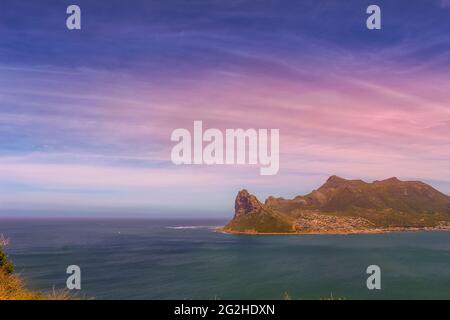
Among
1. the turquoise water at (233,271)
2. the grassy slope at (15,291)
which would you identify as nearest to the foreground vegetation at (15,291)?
the grassy slope at (15,291)

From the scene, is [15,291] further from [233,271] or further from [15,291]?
[233,271]

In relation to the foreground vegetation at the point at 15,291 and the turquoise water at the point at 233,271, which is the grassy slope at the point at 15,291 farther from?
the turquoise water at the point at 233,271

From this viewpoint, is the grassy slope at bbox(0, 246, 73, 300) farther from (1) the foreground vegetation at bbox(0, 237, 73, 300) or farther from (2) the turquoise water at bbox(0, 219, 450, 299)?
(2) the turquoise water at bbox(0, 219, 450, 299)

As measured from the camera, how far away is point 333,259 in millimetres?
148625

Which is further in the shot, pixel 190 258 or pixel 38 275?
pixel 190 258

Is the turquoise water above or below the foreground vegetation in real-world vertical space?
below

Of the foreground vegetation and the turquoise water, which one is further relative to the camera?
the turquoise water

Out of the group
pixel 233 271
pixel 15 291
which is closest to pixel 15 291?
pixel 15 291

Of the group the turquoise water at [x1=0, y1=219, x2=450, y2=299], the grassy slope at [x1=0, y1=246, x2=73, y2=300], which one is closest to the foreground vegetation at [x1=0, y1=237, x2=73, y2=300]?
the grassy slope at [x1=0, y1=246, x2=73, y2=300]

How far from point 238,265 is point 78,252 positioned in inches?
2898
